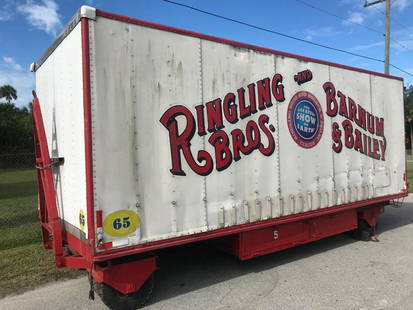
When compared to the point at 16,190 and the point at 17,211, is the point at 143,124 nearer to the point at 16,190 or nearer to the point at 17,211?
the point at 17,211

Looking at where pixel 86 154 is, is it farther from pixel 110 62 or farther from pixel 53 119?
pixel 53 119

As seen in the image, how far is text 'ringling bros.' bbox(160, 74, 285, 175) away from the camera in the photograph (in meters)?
4.11

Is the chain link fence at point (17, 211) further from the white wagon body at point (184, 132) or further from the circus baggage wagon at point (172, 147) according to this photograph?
the white wagon body at point (184, 132)

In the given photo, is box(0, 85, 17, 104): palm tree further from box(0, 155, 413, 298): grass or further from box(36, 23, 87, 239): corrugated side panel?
box(36, 23, 87, 239): corrugated side panel

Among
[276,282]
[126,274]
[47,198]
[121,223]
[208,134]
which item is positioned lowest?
[276,282]

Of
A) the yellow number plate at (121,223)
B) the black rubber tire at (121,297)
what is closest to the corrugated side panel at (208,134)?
the yellow number plate at (121,223)

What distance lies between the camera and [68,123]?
4062 millimetres

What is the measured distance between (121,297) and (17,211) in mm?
7620

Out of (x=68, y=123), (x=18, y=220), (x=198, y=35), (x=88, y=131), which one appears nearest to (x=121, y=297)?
(x=88, y=131)

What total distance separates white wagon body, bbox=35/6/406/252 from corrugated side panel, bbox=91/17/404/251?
13 mm

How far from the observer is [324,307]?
4.02m

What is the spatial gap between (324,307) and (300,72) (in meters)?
3.29

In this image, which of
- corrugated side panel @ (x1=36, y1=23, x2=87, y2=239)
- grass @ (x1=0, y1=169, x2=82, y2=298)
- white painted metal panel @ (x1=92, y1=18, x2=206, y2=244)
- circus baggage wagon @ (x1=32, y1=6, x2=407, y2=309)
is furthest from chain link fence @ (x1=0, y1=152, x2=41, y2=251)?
white painted metal panel @ (x1=92, y1=18, x2=206, y2=244)

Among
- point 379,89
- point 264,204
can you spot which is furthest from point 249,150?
point 379,89
